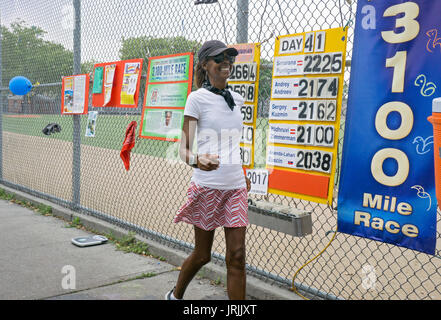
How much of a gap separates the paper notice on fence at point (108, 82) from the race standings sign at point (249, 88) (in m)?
2.12

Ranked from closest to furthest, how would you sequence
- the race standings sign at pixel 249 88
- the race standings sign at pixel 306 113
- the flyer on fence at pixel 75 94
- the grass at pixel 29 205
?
the race standings sign at pixel 306 113 → the race standings sign at pixel 249 88 → the flyer on fence at pixel 75 94 → the grass at pixel 29 205

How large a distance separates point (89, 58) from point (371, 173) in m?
Result: 4.58

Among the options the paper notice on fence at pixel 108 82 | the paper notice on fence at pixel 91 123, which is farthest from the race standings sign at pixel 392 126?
the paper notice on fence at pixel 91 123

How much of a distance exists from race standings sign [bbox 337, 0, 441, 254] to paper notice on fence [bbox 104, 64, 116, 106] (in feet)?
10.7

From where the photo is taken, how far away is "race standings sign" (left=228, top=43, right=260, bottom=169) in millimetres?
3652

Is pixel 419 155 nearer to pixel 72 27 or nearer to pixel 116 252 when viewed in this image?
pixel 116 252

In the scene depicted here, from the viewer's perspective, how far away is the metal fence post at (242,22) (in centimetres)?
375

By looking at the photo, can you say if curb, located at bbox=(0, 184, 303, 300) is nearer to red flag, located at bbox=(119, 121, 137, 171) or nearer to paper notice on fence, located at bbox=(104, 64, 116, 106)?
red flag, located at bbox=(119, 121, 137, 171)

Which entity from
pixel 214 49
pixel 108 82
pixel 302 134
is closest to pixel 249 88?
pixel 302 134

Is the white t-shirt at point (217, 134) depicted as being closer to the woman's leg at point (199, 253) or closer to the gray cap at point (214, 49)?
the gray cap at point (214, 49)

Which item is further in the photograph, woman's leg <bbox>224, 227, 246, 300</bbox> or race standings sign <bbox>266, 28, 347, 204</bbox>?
race standings sign <bbox>266, 28, 347, 204</bbox>

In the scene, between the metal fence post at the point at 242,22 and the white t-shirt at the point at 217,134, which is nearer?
→ the white t-shirt at the point at 217,134

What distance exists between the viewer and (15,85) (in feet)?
22.5

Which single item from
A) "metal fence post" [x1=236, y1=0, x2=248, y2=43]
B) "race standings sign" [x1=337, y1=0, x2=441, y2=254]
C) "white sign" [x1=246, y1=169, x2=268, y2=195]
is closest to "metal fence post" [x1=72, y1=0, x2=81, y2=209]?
"metal fence post" [x1=236, y1=0, x2=248, y2=43]
